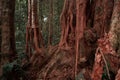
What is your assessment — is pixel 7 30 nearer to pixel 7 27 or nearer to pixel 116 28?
pixel 7 27

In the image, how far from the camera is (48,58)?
246 inches

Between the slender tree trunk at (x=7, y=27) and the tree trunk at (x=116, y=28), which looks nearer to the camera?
the tree trunk at (x=116, y=28)

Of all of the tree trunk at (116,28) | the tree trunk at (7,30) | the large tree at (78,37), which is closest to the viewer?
the tree trunk at (116,28)

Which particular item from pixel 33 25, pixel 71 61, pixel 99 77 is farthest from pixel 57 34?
pixel 99 77

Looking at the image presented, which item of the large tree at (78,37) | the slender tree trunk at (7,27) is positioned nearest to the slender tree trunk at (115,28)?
the large tree at (78,37)

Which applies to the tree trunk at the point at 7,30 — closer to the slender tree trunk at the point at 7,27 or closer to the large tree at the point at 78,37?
the slender tree trunk at the point at 7,27

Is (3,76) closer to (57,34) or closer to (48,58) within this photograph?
(48,58)

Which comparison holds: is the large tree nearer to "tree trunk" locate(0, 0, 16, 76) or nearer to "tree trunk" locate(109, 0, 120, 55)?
"tree trunk" locate(109, 0, 120, 55)

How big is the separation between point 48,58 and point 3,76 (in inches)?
47.7

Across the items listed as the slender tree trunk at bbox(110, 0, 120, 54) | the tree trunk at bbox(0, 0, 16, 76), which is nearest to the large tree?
the slender tree trunk at bbox(110, 0, 120, 54)

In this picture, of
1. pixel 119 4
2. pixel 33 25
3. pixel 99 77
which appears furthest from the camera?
pixel 33 25

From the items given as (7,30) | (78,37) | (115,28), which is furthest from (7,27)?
(115,28)

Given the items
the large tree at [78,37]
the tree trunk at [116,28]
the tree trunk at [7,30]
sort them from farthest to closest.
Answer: the tree trunk at [7,30] < the large tree at [78,37] < the tree trunk at [116,28]

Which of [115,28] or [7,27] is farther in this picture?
[7,27]
